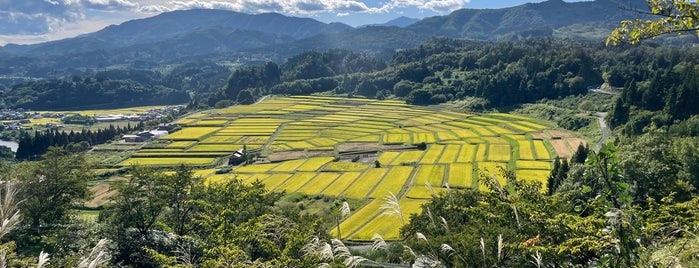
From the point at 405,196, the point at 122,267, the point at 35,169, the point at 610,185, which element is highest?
the point at 610,185

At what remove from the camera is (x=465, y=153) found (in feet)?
207

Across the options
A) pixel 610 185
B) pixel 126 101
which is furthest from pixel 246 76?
pixel 610 185

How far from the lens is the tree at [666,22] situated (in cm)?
646

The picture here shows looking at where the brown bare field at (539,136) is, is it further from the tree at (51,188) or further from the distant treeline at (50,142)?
the distant treeline at (50,142)

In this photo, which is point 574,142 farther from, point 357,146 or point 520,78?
point 520,78

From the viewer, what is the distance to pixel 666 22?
22.1 ft

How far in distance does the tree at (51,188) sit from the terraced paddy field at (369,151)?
12.1 m

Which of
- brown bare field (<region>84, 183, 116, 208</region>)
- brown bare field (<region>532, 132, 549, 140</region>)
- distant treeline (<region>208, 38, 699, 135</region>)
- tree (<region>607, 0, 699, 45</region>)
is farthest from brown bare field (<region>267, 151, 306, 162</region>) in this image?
tree (<region>607, 0, 699, 45</region>)

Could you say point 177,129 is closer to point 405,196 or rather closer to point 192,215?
point 405,196

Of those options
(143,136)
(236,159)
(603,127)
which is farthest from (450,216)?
(143,136)

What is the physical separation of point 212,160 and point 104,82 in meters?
159

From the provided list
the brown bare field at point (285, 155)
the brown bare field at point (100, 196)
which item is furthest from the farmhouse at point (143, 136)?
the brown bare field at point (285, 155)

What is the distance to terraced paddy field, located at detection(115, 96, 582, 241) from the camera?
49.4m

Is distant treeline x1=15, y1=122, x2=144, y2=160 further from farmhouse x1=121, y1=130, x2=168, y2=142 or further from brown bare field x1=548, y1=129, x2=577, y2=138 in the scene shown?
brown bare field x1=548, y1=129, x2=577, y2=138
